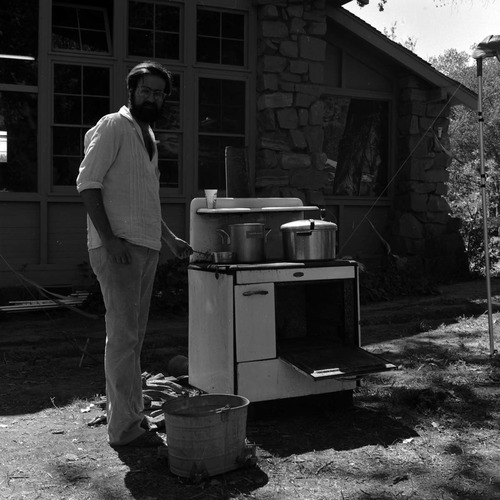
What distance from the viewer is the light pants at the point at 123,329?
472 centimetres

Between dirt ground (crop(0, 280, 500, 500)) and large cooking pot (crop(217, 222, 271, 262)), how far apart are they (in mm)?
1085

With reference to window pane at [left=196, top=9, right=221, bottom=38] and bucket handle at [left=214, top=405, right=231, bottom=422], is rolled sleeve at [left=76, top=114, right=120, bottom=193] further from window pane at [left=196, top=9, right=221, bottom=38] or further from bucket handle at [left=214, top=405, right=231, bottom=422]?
window pane at [left=196, top=9, right=221, bottom=38]

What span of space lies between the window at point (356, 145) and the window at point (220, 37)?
2.05 metres

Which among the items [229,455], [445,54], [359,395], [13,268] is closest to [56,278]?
[13,268]

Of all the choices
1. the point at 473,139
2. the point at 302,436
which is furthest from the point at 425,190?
the point at 473,139

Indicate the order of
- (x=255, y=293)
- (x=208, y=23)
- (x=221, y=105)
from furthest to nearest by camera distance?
(x=221, y=105) → (x=208, y=23) → (x=255, y=293)

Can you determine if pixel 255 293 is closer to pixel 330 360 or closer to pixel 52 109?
pixel 330 360

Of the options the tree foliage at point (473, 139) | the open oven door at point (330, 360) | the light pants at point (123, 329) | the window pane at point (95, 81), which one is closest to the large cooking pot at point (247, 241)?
the open oven door at point (330, 360)

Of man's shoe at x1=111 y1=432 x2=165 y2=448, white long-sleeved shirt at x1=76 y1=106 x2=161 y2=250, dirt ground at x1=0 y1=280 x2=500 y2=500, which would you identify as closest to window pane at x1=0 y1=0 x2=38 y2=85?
dirt ground at x1=0 y1=280 x2=500 y2=500

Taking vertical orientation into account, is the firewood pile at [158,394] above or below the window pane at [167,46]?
below

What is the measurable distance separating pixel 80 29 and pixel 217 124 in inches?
91.9

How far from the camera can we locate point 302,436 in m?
5.17

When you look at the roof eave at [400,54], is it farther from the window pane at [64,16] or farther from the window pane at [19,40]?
the window pane at [19,40]

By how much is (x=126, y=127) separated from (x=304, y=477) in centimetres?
231
